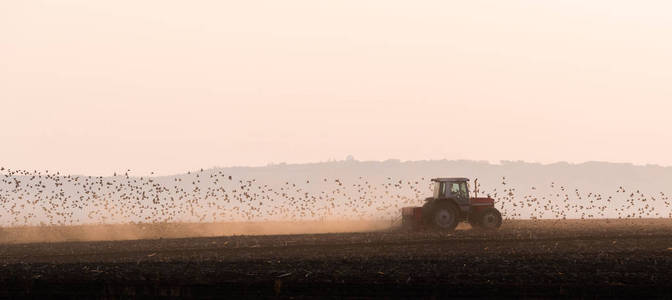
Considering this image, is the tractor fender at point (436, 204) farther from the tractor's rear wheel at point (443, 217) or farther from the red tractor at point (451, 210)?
the tractor's rear wheel at point (443, 217)

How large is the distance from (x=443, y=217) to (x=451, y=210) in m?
0.44

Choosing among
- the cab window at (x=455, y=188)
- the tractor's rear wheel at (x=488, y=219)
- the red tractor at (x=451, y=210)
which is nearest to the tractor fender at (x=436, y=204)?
the red tractor at (x=451, y=210)

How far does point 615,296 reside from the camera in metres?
14.6

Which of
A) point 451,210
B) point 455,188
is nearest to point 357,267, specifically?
point 451,210

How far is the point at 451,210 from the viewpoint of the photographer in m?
36.0

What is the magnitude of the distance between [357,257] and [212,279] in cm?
618

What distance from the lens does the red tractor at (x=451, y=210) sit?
3584 centimetres

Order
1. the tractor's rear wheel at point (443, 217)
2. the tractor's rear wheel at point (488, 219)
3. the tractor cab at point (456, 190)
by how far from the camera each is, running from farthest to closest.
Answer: the tractor's rear wheel at point (488, 219) → the tractor cab at point (456, 190) → the tractor's rear wheel at point (443, 217)

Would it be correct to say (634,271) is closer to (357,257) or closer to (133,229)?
(357,257)

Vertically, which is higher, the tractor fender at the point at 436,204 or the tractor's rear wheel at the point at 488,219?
the tractor fender at the point at 436,204

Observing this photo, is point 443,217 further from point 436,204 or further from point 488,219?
point 488,219

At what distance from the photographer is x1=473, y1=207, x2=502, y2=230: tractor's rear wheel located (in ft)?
120

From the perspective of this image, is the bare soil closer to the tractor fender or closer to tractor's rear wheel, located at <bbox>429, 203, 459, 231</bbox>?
tractor's rear wheel, located at <bbox>429, 203, 459, 231</bbox>

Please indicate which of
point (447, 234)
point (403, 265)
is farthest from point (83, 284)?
point (447, 234)
